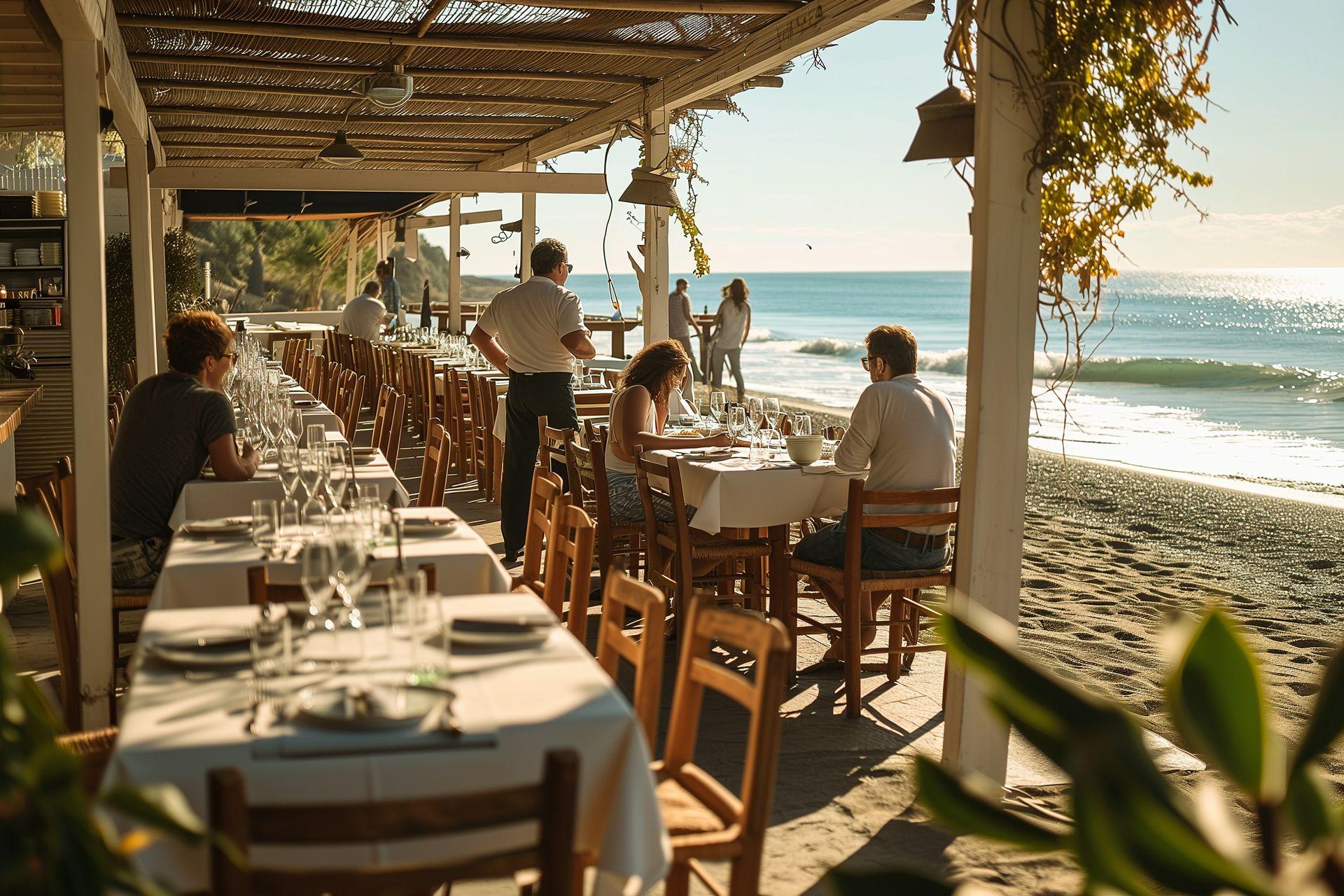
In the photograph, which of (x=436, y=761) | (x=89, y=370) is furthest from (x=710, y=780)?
(x=89, y=370)

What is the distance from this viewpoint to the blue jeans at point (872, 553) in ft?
15.4

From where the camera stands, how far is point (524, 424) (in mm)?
7129

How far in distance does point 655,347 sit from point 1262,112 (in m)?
38.9

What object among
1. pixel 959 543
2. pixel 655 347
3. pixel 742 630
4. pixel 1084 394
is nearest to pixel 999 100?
pixel 959 543

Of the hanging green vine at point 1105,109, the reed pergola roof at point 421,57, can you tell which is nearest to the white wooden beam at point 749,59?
the reed pergola roof at point 421,57

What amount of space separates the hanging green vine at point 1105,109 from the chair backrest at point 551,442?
254cm

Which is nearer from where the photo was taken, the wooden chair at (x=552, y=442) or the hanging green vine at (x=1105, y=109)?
the hanging green vine at (x=1105, y=109)

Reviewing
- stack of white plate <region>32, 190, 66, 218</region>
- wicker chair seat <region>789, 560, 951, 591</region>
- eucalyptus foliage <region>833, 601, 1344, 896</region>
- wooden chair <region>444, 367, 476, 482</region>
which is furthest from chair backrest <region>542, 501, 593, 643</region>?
stack of white plate <region>32, 190, 66, 218</region>

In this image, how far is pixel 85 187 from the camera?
4180 mm

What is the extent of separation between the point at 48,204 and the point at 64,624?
8.60m

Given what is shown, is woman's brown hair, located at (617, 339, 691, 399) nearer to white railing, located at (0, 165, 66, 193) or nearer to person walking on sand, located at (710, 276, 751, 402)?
person walking on sand, located at (710, 276, 751, 402)

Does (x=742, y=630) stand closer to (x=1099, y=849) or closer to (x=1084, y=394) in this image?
(x=1099, y=849)

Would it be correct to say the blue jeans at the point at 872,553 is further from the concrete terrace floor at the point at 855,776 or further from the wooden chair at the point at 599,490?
the wooden chair at the point at 599,490

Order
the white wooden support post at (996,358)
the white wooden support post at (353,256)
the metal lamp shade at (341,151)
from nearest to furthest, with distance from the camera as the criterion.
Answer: the white wooden support post at (996,358) < the metal lamp shade at (341,151) < the white wooden support post at (353,256)
